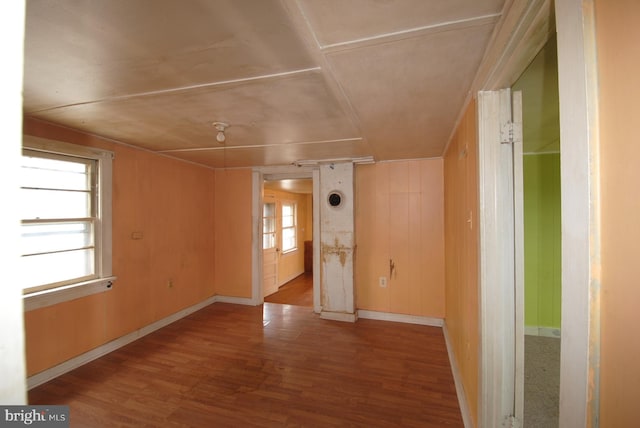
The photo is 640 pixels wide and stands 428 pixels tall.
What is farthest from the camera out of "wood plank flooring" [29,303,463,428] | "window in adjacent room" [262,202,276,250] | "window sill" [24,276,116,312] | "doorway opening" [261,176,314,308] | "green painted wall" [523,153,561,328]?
"window in adjacent room" [262,202,276,250]

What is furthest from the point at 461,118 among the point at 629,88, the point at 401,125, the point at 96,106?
the point at 96,106

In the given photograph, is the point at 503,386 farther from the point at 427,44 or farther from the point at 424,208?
the point at 424,208

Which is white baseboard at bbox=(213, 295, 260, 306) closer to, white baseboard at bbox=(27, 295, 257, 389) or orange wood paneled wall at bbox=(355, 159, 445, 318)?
white baseboard at bbox=(27, 295, 257, 389)

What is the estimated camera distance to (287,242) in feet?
21.5

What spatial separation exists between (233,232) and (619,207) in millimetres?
4298

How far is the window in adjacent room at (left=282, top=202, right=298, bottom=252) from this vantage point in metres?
6.41

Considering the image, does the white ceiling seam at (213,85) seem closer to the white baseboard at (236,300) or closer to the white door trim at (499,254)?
the white door trim at (499,254)

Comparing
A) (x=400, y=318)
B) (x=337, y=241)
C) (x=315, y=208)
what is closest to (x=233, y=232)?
(x=315, y=208)

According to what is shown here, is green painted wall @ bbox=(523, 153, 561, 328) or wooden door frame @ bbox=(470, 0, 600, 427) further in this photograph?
green painted wall @ bbox=(523, 153, 561, 328)

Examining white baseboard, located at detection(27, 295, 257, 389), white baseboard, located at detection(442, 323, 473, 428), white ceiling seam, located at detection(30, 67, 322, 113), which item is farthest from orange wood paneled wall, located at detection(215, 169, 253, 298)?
white baseboard, located at detection(442, 323, 473, 428)

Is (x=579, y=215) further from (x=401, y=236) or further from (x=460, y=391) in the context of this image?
(x=401, y=236)

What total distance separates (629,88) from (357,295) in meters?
3.55

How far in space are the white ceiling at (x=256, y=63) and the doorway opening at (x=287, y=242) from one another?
236 centimetres

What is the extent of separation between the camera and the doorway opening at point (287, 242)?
506cm
